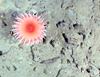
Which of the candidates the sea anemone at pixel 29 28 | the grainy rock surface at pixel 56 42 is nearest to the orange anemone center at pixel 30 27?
the sea anemone at pixel 29 28

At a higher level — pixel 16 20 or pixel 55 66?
pixel 16 20

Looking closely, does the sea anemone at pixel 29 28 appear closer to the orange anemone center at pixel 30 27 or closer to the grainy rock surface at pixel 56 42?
the orange anemone center at pixel 30 27

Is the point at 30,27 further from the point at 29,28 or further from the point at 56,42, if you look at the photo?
the point at 56,42

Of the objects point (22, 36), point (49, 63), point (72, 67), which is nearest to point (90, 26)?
point (72, 67)

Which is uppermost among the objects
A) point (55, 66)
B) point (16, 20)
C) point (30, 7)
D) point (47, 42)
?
point (30, 7)

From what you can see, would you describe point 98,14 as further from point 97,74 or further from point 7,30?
point 7,30

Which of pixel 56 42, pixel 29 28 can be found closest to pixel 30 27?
pixel 29 28

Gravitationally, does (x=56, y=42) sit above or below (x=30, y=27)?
below
